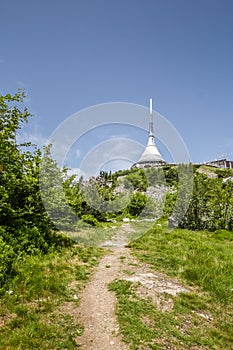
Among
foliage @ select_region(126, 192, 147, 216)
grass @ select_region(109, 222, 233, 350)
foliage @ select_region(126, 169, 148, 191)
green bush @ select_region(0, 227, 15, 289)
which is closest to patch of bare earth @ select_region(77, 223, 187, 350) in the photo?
grass @ select_region(109, 222, 233, 350)

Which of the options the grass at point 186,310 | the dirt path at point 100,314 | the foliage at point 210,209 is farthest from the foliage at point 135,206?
the dirt path at point 100,314

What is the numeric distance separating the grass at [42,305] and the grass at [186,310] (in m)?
1.49

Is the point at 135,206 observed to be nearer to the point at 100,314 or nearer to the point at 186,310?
the point at 186,310

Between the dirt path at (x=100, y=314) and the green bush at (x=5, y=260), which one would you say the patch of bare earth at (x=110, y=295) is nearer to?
the dirt path at (x=100, y=314)

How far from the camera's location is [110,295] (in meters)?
8.80

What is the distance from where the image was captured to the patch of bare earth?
6.30m

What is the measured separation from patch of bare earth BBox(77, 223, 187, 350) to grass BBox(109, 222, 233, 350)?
23 cm

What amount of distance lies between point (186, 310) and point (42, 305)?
4.37 metres

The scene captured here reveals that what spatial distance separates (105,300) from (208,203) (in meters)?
22.8

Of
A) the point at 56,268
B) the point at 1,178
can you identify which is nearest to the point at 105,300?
the point at 56,268

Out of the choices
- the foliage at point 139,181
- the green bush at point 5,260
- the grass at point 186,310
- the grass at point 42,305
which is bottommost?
the grass at point 186,310

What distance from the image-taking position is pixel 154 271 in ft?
37.8

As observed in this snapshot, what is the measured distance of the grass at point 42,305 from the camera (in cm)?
605

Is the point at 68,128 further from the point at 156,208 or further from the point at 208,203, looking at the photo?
the point at 156,208
